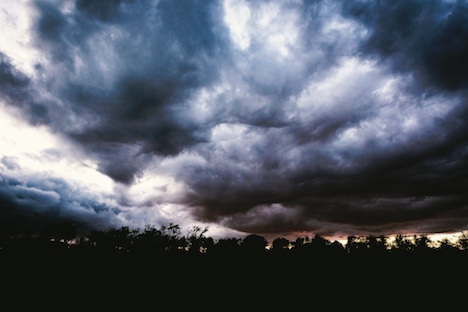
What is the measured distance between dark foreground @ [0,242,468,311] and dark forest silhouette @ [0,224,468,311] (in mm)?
129

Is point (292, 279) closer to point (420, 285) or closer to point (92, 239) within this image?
point (420, 285)

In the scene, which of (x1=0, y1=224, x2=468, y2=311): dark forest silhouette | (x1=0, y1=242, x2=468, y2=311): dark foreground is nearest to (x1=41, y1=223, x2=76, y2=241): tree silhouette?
(x1=0, y1=224, x2=468, y2=311): dark forest silhouette

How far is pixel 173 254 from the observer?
55.8 m

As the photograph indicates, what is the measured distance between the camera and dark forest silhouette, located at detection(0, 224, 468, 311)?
33.3 metres

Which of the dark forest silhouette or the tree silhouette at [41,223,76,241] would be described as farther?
the tree silhouette at [41,223,76,241]

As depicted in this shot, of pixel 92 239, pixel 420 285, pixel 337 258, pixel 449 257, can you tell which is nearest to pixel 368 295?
pixel 420 285

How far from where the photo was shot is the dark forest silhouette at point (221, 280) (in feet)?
109

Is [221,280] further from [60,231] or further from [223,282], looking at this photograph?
[60,231]

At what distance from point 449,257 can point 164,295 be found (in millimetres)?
A: 49726

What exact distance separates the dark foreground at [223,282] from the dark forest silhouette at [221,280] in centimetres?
13

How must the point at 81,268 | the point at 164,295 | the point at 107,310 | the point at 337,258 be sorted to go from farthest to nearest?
1. the point at 337,258
2. the point at 81,268
3. the point at 164,295
4. the point at 107,310

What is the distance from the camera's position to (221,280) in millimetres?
43188

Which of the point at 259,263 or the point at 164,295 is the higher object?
the point at 259,263

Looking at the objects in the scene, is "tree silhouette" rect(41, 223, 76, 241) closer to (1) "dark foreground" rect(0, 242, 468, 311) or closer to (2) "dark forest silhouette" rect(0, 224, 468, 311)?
(2) "dark forest silhouette" rect(0, 224, 468, 311)
